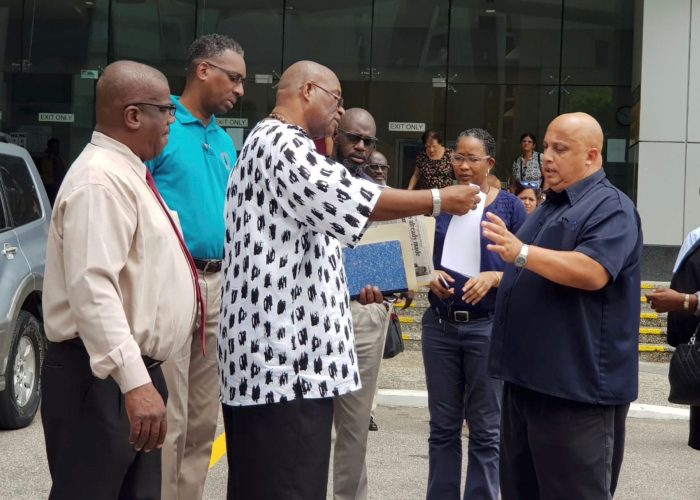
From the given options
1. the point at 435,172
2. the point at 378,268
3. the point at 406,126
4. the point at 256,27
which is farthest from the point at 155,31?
the point at 378,268

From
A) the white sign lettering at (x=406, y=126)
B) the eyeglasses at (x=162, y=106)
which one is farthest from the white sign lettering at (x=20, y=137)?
the eyeglasses at (x=162, y=106)

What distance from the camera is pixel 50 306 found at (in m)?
3.40

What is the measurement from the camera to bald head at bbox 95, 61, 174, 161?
350 centimetres

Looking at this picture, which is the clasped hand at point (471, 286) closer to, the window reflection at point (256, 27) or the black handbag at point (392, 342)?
the black handbag at point (392, 342)

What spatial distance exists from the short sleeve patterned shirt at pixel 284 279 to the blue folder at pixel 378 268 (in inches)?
46.4

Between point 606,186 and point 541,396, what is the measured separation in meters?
0.87

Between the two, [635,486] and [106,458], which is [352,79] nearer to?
[635,486]

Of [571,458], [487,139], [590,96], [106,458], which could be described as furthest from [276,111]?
[590,96]

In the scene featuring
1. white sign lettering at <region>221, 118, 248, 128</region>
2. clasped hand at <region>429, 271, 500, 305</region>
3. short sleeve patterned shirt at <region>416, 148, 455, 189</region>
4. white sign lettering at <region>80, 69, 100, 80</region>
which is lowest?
clasped hand at <region>429, 271, 500, 305</region>

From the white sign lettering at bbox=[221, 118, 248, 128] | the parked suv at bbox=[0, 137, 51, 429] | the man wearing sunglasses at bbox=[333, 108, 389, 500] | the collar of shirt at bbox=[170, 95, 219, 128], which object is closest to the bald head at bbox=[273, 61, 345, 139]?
the collar of shirt at bbox=[170, 95, 219, 128]

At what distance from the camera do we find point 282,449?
3514 millimetres

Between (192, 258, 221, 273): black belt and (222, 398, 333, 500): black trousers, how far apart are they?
49.7 inches

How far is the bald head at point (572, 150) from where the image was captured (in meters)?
4.14

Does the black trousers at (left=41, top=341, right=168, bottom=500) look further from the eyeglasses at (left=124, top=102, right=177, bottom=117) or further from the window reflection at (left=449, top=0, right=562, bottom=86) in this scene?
the window reflection at (left=449, top=0, right=562, bottom=86)
